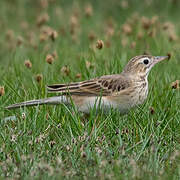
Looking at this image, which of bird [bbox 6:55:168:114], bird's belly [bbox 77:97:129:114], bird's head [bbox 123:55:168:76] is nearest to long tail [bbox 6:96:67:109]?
bird [bbox 6:55:168:114]

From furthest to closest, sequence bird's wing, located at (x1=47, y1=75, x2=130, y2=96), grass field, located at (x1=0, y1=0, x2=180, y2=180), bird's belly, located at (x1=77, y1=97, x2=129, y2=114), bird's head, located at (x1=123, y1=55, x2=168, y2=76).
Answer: bird's head, located at (x1=123, y1=55, x2=168, y2=76), bird's wing, located at (x1=47, y1=75, x2=130, y2=96), bird's belly, located at (x1=77, y1=97, x2=129, y2=114), grass field, located at (x1=0, y1=0, x2=180, y2=180)

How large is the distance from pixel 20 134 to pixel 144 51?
3.70m

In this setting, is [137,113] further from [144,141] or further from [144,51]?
[144,51]

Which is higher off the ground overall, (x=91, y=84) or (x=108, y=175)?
(x=91, y=84)

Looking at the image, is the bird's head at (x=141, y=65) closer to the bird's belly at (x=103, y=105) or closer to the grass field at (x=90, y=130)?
the grass field at (x=90, y=130)

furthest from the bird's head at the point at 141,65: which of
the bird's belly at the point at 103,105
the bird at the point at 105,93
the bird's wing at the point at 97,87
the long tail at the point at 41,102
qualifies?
the long tail at the point at 41,102

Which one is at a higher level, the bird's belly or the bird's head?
the bird's head

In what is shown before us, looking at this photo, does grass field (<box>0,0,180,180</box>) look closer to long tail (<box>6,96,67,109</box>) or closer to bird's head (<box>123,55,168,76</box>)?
long tail (<box>6,96,67,109</box>)

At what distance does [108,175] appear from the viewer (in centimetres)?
383

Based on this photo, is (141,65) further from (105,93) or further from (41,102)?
(41,102)

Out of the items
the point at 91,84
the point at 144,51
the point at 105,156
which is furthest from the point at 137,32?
the point at 105,156

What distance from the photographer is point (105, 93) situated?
573 centimetres

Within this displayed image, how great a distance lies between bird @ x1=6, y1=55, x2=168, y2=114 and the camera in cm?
557

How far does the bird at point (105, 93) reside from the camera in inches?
219
